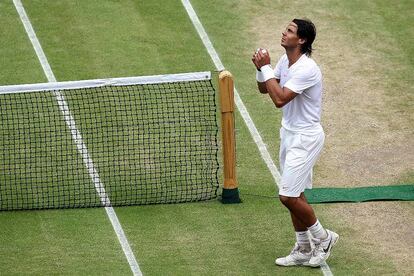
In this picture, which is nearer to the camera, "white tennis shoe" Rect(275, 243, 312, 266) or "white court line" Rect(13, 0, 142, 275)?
"white tennis shoe" Rect(275, 243, 312, 266)

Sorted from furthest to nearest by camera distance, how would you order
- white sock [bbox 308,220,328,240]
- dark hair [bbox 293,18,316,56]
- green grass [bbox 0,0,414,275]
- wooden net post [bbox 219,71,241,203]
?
wooden net post [bbox 219,71,241,203]
green grass [bbox 0,0,414,275]
white sock [bbox 308,220,328,240]
dark hair [bbox 293,18,316,56]

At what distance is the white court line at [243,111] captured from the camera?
18.0 metres

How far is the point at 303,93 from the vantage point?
15.0m

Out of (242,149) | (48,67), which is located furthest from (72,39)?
(242,149)

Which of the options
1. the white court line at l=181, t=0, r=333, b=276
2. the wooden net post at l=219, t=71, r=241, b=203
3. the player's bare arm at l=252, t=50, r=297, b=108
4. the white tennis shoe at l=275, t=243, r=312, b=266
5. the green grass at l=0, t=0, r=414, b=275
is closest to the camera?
the player's bare arm at l=252, t=50, r=297, b=108

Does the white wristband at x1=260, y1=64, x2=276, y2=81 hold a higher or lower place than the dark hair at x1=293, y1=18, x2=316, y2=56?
lower

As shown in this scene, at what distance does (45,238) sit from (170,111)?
156 inches

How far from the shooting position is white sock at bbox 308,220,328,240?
15359 millimetres

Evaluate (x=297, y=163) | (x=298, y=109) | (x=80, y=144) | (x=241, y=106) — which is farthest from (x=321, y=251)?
(x=241, y=106)

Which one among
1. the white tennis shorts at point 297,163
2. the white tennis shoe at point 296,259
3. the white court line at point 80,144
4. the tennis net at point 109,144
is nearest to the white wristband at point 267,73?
the white tennis shorts at point 297,163

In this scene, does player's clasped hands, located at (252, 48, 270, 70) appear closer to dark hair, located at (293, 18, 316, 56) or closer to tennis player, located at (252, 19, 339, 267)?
tennis player, located at (252, 19, 339, 267)

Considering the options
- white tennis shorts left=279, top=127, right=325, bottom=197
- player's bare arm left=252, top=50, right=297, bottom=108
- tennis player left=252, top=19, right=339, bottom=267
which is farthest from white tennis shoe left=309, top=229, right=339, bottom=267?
player's bare arm left=252, top=50, right=297, bottom=108

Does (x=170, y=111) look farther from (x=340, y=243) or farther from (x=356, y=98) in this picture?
(x=340, y=243)

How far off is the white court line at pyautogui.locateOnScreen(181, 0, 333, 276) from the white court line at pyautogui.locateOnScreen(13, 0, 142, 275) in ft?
7.85
